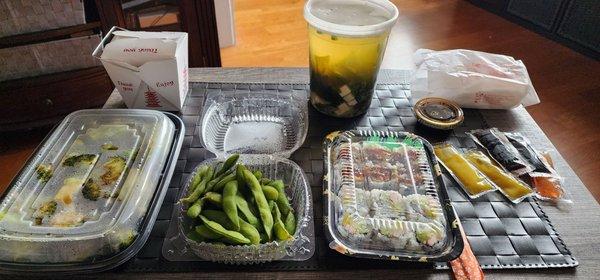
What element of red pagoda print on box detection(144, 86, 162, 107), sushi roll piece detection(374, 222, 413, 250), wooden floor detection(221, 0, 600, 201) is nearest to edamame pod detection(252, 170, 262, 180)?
sushi roll piece detection(374, 222, 413, 250)

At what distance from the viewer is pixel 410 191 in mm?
624

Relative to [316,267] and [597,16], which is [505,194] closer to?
[316,267]

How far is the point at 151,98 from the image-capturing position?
815mm

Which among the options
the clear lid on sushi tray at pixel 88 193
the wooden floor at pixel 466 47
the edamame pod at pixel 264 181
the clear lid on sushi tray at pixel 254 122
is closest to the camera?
the clear lid on sushi tray at pixel 88 193

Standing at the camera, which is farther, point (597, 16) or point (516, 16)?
point (516, 16)

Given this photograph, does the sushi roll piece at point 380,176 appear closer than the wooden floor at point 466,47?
Yes

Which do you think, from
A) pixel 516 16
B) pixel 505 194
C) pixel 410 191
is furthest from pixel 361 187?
pixel 516 16

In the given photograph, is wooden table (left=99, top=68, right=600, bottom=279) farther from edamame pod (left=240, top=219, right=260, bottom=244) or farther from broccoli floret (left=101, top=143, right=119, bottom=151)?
broccoli floret (left=101, top=143, right=119, bottom=151)

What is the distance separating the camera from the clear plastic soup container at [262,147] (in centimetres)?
54

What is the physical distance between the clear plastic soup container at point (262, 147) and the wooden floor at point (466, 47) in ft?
3.53

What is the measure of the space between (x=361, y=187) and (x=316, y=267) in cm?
15

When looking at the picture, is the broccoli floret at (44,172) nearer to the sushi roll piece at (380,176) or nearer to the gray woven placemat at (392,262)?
the gray woven placemat at (392,262)

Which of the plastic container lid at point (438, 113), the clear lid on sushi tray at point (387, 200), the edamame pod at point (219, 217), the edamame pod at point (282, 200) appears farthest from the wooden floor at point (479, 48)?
the edamame pod at point (219, 217)

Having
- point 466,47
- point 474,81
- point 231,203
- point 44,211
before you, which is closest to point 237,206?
point 231,203
